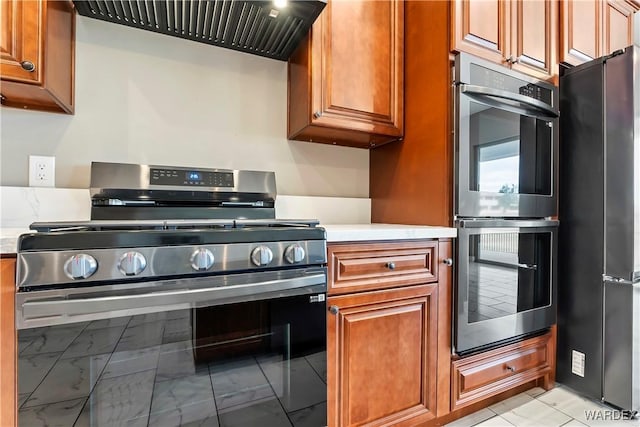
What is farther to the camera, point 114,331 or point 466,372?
point 466,372

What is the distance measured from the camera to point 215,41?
4.80ft

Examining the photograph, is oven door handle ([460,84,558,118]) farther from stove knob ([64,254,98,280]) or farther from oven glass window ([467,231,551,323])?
stove knob ([64,254,98,280])

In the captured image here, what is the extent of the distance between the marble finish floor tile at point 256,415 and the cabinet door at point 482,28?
1.54 meters

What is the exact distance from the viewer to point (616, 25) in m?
1.89

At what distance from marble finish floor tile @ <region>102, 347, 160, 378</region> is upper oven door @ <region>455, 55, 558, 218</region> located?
1199 millimetres

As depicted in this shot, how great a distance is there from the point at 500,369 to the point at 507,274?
43 cm

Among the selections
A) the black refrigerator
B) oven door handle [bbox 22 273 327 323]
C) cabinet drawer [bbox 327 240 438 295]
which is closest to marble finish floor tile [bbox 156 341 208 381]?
oven door handle [bbox 22 273 327 323]

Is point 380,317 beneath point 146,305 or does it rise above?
beneath

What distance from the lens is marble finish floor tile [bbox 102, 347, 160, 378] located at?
0.77 m

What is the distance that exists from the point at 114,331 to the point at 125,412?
0.73 feet

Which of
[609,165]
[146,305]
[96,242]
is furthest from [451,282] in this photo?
[96,242]

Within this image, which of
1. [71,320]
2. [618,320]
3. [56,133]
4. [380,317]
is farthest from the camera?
[618,320]

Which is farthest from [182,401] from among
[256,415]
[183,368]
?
[256,415]

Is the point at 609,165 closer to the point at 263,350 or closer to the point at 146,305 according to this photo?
the point at 263,350
